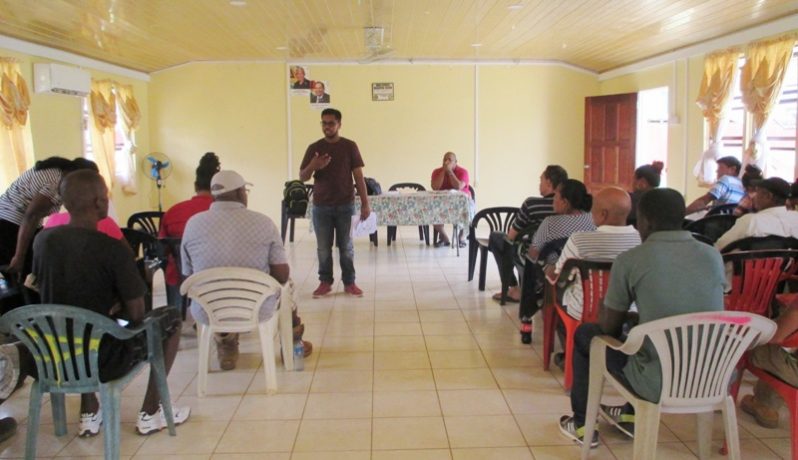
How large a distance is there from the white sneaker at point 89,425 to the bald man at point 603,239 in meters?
2.18

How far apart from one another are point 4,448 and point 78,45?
5675 millimetres

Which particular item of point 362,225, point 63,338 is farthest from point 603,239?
point 362,225

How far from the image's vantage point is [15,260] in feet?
11.2

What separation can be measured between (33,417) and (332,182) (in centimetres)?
295

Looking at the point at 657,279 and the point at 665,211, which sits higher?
the point at 665,211

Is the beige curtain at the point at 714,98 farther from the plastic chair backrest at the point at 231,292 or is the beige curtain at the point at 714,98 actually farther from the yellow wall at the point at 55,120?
the yellow wall at the point at 55,120

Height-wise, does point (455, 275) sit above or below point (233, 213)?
below

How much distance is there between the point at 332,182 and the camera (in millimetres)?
5035

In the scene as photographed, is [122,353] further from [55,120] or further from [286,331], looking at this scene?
[55,120]

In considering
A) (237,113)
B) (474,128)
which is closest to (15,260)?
(237,113)

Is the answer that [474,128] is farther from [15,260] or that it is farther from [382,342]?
[15,260]

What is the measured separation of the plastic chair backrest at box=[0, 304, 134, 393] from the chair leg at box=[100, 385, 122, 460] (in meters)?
0.06

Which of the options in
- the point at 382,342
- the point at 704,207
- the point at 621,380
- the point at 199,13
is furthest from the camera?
the point at 199,13

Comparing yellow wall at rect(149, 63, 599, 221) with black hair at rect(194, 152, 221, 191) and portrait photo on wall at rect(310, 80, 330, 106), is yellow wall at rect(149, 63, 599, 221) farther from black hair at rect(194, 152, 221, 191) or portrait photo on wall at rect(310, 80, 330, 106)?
black hair at rect(194, 152, 221, 191)
